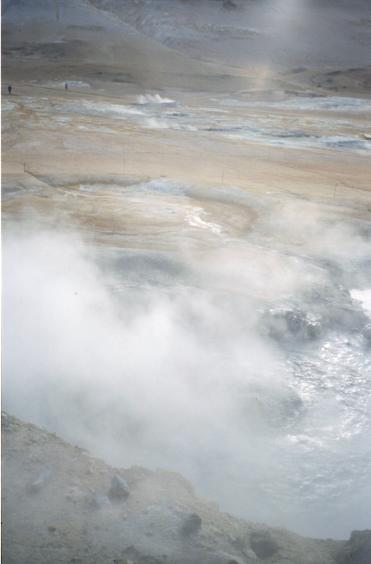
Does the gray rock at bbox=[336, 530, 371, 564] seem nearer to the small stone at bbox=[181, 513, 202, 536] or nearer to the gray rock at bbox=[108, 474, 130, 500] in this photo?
the small stone at bbox=[181, 513, 202, 536]

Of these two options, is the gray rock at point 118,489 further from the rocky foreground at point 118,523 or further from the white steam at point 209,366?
the white steam at point 209,366

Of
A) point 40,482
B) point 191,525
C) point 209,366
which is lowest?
point 209,366

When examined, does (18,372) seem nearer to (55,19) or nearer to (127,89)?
(127,89)

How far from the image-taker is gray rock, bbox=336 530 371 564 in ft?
15.2

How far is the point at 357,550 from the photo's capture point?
4.71 m

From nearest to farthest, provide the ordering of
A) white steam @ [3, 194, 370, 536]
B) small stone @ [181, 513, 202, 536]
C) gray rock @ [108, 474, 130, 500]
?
small stone @ [181, 513, 202, 536]
gray rock @ [108, 474, 130, 500]
white steam @ [3, 194, 370, 536]

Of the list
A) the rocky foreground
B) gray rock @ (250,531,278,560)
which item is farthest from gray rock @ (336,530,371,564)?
gray rock @ (250,531,278,560)

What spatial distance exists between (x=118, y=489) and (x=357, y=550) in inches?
66.5

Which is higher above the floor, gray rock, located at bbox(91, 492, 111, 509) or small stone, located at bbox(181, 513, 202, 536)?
gray rock, located at bbox(91, 492, 111, 509)

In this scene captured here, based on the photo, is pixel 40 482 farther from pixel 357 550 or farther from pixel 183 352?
pixel 183 352

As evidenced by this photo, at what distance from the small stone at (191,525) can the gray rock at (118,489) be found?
491 millimetres

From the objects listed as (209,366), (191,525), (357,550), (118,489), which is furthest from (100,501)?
(209,366)

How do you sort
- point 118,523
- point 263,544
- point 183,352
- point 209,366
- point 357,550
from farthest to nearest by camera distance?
point 183,352
point 209,366
point 263,544
point 357,550
point 118,523

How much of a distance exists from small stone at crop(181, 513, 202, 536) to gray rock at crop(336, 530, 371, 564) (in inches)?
40.1
